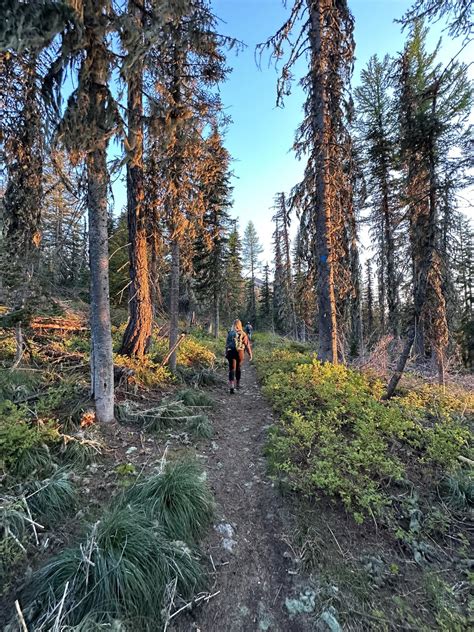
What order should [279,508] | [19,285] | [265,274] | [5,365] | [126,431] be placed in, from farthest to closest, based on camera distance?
[265,274]
[5,365]
[19,285]
[126,431]
[279,508]

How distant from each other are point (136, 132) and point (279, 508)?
5339 mm

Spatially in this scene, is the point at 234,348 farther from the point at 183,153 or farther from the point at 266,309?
the point at 266,309

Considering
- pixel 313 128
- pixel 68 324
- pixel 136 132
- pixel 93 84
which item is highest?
pixel 313 128

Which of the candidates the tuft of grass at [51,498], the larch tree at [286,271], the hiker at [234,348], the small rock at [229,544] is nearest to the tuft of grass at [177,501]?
the small rock at [229,544]

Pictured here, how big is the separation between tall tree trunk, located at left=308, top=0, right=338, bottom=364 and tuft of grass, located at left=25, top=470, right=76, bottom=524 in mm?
6852

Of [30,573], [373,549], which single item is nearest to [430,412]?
[373,549]

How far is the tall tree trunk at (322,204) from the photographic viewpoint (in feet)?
25.3

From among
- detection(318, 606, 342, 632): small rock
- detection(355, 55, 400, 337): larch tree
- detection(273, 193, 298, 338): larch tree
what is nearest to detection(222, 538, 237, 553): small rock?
detection(318, 606, 342, 632): small rock

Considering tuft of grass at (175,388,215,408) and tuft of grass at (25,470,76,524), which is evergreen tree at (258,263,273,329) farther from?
tuft of grass at (25,470,76,524)

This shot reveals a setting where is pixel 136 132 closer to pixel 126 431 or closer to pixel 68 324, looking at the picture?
pixel 126 431

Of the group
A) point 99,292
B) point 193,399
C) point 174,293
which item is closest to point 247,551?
point 193,399

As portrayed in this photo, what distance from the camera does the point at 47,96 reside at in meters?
3.61

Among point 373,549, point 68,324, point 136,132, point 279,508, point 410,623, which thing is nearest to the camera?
point 410,623

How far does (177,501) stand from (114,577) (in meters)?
0.90
